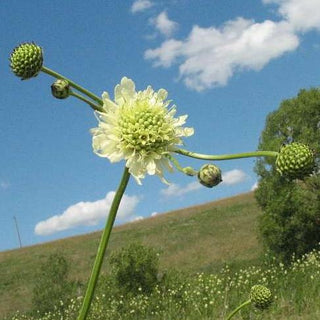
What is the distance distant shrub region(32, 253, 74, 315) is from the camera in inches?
610

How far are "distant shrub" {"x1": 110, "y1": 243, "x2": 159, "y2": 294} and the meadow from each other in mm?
292

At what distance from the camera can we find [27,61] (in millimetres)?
1966

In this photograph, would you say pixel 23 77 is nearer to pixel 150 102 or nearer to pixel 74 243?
pixel 150 102

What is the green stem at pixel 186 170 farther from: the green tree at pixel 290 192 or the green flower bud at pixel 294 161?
the green tree at pixel 290 192

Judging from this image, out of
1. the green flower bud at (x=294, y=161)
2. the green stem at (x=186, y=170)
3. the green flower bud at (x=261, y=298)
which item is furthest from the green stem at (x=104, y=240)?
the green flower bud at (x=261, y=298)

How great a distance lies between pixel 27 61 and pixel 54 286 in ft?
47.3

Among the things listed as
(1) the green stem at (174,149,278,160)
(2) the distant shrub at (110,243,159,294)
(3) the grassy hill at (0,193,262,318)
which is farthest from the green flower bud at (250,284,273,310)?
(3) the grassy hill at (0,193,262,318)

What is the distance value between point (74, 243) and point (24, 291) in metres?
11.3

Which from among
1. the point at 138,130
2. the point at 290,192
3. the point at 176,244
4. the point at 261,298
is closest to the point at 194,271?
the point at 290,192

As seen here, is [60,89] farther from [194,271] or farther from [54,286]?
[194,271]

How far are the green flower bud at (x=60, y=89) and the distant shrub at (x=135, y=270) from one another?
11.9 m

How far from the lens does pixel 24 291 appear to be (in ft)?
91.7

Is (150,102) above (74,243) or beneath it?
beneath

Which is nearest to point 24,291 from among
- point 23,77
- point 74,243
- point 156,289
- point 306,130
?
point 74,243
